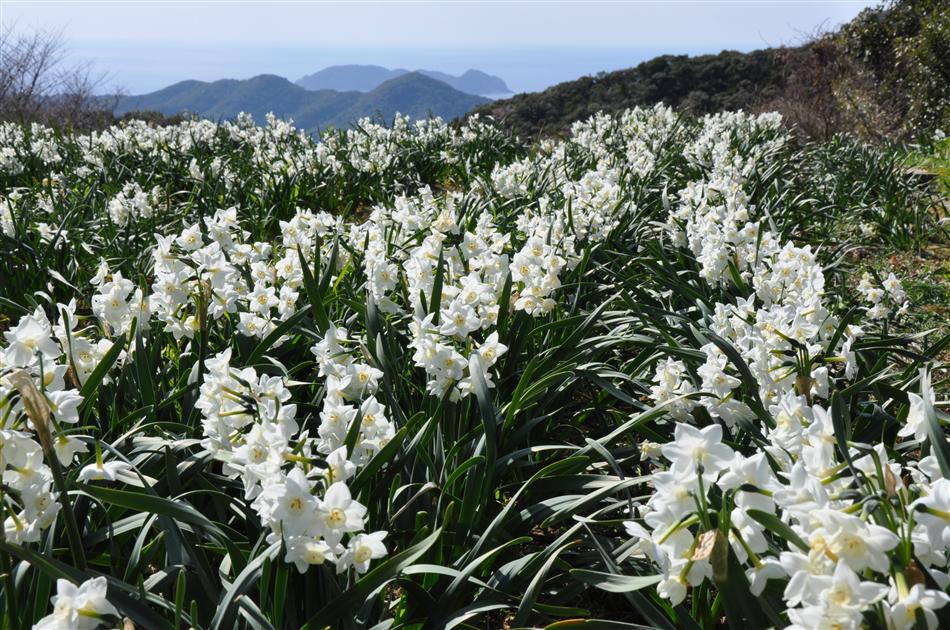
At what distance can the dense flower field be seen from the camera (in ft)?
4.10

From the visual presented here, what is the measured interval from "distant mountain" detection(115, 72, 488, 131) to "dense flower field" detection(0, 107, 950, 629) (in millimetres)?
102005

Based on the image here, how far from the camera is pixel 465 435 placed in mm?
2145

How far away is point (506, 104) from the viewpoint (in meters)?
25.6

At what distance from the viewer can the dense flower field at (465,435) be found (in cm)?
125

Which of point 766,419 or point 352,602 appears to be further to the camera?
point 766,419

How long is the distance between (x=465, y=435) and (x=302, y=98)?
155 meters

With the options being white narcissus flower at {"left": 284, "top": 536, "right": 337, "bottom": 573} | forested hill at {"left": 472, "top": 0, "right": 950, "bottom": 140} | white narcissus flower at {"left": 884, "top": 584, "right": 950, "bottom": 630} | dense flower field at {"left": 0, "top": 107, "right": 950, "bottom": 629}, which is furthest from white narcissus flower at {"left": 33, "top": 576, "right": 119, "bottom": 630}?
forested hill at {"left": 472, "top": 0, "right": 950, "bottom": 140}

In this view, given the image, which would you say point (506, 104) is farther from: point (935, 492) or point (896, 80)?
point (935, 492)

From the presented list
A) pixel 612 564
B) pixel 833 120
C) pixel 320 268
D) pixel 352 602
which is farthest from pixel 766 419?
pixel 833 120

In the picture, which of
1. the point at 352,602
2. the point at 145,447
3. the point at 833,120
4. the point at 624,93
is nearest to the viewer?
the point at 352,602

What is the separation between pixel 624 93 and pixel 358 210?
2087 centimetres

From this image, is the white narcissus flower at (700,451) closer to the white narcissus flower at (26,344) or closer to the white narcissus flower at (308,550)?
the white narcissus flower at (308,550)

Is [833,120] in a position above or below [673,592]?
above

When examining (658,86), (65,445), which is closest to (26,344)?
(65,445)
